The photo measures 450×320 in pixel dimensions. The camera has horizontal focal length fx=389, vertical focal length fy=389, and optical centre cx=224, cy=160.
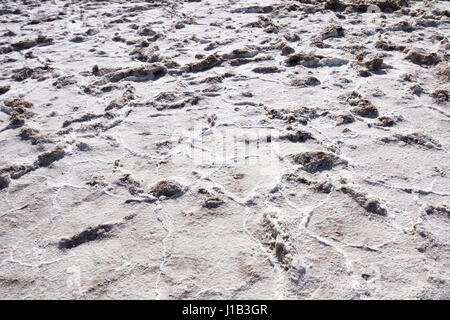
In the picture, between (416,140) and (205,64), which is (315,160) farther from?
(205,64)

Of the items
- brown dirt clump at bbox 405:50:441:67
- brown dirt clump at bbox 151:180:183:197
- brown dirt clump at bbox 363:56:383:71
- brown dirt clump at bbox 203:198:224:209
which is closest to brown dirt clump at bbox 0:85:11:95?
brown dirt clump at bbox 151:180:183:197

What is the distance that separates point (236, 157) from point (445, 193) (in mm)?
990

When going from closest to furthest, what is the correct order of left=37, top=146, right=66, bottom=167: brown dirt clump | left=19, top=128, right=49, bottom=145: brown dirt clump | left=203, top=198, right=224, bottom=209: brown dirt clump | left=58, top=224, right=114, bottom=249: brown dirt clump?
1. left=58, top=224, right=114, bottom=249: brown dirt clump
2. left=203, top=198, right=224, bottom=209: brown dirt clump
3. left=37, top=146, right=66, bottom=167: brown dirt clump
4. left=19, top=128, right=49, bottom=145: brown dirt clump

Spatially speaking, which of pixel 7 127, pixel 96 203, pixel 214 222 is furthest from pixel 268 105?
pixel 7 127

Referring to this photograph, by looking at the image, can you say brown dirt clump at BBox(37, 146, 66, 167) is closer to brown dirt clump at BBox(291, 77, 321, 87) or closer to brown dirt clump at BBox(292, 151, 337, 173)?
brown dirt clump at BBox(292, 151, 337, 173)

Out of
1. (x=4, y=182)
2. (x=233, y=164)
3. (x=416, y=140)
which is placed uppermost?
(x=416, y=140)

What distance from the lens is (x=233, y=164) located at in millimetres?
2010

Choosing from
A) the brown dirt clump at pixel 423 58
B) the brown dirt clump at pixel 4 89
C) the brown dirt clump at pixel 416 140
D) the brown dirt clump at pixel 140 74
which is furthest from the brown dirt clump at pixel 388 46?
the brown dirt clump at pixel 4 89

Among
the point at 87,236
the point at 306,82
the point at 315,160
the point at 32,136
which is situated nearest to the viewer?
the point at 87,236

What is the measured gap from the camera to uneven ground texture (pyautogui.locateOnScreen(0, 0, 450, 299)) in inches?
57.6

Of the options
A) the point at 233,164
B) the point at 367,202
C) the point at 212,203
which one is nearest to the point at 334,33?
the point at 233,164

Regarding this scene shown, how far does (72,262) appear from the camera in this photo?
155cm

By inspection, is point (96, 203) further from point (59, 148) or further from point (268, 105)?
point (268, 105)
